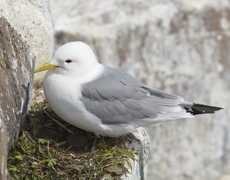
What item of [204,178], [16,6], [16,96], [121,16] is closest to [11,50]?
[16,96]

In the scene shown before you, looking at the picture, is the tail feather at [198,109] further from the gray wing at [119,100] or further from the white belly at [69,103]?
the white belly at [69,103]

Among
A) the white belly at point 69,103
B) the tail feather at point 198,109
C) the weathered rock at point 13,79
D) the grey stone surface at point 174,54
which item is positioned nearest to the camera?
the weathered rock at point 13,79

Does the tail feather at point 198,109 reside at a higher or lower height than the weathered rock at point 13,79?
lower

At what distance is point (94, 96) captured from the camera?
8.99ft

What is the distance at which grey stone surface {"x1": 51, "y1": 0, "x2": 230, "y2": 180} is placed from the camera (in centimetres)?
523

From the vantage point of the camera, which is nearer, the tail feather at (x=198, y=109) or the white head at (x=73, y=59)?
the white head at (x=73, y=59)

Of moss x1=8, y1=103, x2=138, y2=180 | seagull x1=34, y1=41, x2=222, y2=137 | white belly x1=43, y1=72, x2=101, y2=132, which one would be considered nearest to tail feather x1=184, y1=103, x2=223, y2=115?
seagull x1=34, y1=41, x2=222, y2=137

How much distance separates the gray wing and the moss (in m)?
0.26

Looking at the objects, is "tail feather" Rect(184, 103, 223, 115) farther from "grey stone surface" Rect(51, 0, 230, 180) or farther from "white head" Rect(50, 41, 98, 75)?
"grey stone surface" Rect(51, 0, 230, 180)

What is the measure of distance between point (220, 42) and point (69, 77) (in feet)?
11.2

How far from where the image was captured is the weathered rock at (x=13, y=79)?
93.7 inches

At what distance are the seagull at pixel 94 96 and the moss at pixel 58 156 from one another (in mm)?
166

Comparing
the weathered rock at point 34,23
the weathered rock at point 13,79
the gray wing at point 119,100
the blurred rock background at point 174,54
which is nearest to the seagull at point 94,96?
the gray wing at point 119,100

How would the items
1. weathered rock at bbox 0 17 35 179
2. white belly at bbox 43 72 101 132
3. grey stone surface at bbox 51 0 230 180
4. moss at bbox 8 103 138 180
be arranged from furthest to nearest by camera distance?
grey stone surface at bbox 51 0 230 180, white belly at bbox 43 72 101 132, moss at bbox 8 103 138 180, weathered rock at bbox 0 17 35 179
